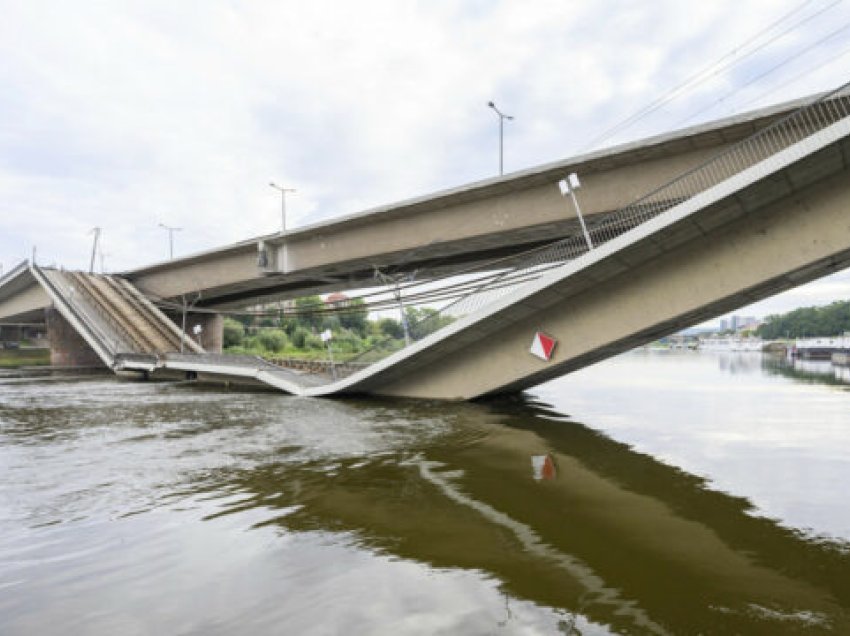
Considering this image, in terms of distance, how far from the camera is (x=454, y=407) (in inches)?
677

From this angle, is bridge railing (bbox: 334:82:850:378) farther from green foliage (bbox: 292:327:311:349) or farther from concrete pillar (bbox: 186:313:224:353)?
green foliage (bbox: 292:327:311:349)

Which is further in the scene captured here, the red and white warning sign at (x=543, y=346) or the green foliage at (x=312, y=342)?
the green foliage at (x=312, y=342)

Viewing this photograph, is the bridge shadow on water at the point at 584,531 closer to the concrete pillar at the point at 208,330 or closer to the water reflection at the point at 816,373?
the water reflection at the point at 816,373

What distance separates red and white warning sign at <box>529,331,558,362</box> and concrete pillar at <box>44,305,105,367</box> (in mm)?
36520

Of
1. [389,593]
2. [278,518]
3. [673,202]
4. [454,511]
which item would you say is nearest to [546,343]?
[673,202]

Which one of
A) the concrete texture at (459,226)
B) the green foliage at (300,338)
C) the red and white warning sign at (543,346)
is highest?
the concrete texture at (459,226)

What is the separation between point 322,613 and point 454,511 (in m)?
2.81

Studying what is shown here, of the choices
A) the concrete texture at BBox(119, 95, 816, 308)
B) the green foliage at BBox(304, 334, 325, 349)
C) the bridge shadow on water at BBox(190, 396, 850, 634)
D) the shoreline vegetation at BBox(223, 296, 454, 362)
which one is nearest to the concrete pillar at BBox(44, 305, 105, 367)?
the concrete texture at BBox(119, 95, 816, 308)

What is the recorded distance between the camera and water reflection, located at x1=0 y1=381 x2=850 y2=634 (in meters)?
3.93

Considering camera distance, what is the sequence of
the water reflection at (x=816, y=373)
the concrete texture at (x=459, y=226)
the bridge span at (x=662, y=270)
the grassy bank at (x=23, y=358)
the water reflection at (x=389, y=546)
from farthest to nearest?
1. the grassy bank at (x=23, y=358)
2. the water reflection at (x=816, y=373)
3. the concrete texture at (x=459, y=226)
4. the bridge span at (x=662, y=270)
5. the water reflection at (x=389, y=546)

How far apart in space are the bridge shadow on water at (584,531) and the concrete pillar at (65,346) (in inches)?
1455

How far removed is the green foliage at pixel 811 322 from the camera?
110m

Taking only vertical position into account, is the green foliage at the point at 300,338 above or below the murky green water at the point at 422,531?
above

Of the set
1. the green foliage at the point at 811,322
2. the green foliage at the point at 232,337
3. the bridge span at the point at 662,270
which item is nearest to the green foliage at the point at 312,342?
the green foliage at the point at 232,337
